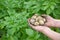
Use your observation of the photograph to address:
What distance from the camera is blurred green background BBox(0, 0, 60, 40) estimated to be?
3.04 meters

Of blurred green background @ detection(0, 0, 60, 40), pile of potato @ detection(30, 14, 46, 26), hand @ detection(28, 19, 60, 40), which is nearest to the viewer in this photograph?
hand @ detection(28, 19, 60, 40)

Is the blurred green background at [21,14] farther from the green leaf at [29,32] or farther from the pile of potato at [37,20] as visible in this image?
the pile of potato at [37,20]

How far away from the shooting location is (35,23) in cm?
292

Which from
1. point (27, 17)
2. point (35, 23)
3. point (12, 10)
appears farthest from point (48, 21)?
point (12, 10)

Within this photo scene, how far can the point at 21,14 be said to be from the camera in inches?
125

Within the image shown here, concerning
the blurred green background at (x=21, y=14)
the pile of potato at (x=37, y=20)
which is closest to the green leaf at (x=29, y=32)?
the blurred green background at (x=21, y=14)

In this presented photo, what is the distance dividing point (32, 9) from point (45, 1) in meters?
0.20

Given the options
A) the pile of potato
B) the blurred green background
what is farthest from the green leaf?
the pile of potato

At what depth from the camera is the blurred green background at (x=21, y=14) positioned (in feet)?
9.99

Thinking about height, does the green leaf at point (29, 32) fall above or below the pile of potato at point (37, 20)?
below

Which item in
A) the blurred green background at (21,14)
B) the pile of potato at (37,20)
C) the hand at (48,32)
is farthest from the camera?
the blurred green background at (21,14)

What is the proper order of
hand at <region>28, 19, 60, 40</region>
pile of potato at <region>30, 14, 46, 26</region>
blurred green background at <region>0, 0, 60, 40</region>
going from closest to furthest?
hand at <region>28, 19, 60, 40</region> < pile of potato at <region>30, 14, 46, 26</region> < blurred green background at <region>0, 0, 60, 40</region>

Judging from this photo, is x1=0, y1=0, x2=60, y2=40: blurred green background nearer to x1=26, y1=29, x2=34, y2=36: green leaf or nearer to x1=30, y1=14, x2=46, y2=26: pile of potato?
x1=26, y1=29, x2=34, y2=36: green leaf

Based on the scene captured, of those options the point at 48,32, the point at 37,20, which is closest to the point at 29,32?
the point at 37,20
